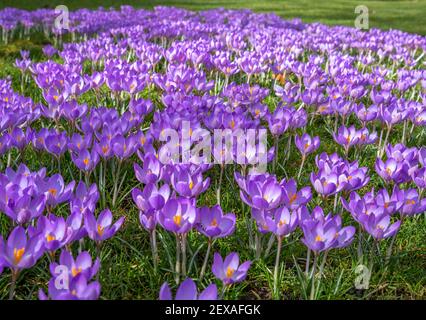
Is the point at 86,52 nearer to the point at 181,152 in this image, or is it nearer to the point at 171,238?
the point at 181,152

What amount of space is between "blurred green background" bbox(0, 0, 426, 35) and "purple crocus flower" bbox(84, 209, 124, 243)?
1501 centimetres

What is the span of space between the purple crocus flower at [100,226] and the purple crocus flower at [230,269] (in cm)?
46

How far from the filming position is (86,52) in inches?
Result: 253

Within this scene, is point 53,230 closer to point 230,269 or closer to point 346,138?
point 230,269

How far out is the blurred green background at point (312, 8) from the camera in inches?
668

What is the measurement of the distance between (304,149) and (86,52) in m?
4.05

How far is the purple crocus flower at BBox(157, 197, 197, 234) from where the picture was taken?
6.91ft

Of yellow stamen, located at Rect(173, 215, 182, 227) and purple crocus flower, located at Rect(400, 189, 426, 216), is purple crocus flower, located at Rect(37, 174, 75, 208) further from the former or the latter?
purple crocus flower, located at Rect(400, 189, 426, 216)

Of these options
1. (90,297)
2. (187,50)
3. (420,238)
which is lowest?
(420,238)

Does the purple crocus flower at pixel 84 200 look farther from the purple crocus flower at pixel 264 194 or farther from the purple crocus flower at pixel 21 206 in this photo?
the purple crocus flower at pixel 264 194

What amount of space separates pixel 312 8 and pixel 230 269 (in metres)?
20.6
